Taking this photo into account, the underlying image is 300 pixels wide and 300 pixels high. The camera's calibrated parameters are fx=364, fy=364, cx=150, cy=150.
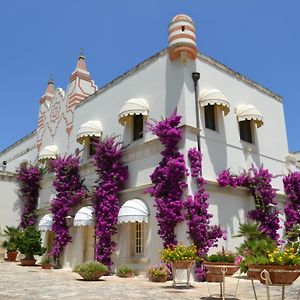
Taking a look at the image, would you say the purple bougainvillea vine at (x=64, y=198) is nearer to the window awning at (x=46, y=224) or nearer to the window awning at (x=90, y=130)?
the window awning at (x=46, y=224)

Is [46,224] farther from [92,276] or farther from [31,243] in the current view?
[92,276]

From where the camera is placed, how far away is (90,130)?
20.3 meters

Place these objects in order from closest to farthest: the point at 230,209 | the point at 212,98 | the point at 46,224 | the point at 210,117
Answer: the point at 212,98, the point at 230,209, the point at 210,117, the point at 46,224

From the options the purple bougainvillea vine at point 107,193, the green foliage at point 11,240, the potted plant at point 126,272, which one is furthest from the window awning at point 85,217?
the green foliage at point 11,240

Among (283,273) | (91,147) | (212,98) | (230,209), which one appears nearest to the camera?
(283,273)

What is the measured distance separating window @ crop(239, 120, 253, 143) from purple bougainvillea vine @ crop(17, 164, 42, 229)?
50.0ft

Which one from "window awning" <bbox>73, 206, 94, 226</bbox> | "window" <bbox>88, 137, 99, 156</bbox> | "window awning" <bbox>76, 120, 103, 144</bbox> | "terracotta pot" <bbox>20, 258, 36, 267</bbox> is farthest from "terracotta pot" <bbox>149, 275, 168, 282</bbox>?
"terracotta pot" <bbox>20, 258, 36, 267</bbox>

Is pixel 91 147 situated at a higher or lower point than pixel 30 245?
higher

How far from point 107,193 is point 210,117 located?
621 cm

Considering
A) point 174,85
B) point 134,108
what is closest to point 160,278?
point 134,108

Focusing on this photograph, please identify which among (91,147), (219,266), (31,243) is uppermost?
(91,147)

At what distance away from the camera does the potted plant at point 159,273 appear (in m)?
14.1

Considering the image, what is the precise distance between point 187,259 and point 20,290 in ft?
16.9

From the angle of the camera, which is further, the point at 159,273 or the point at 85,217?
the point at 85,217
